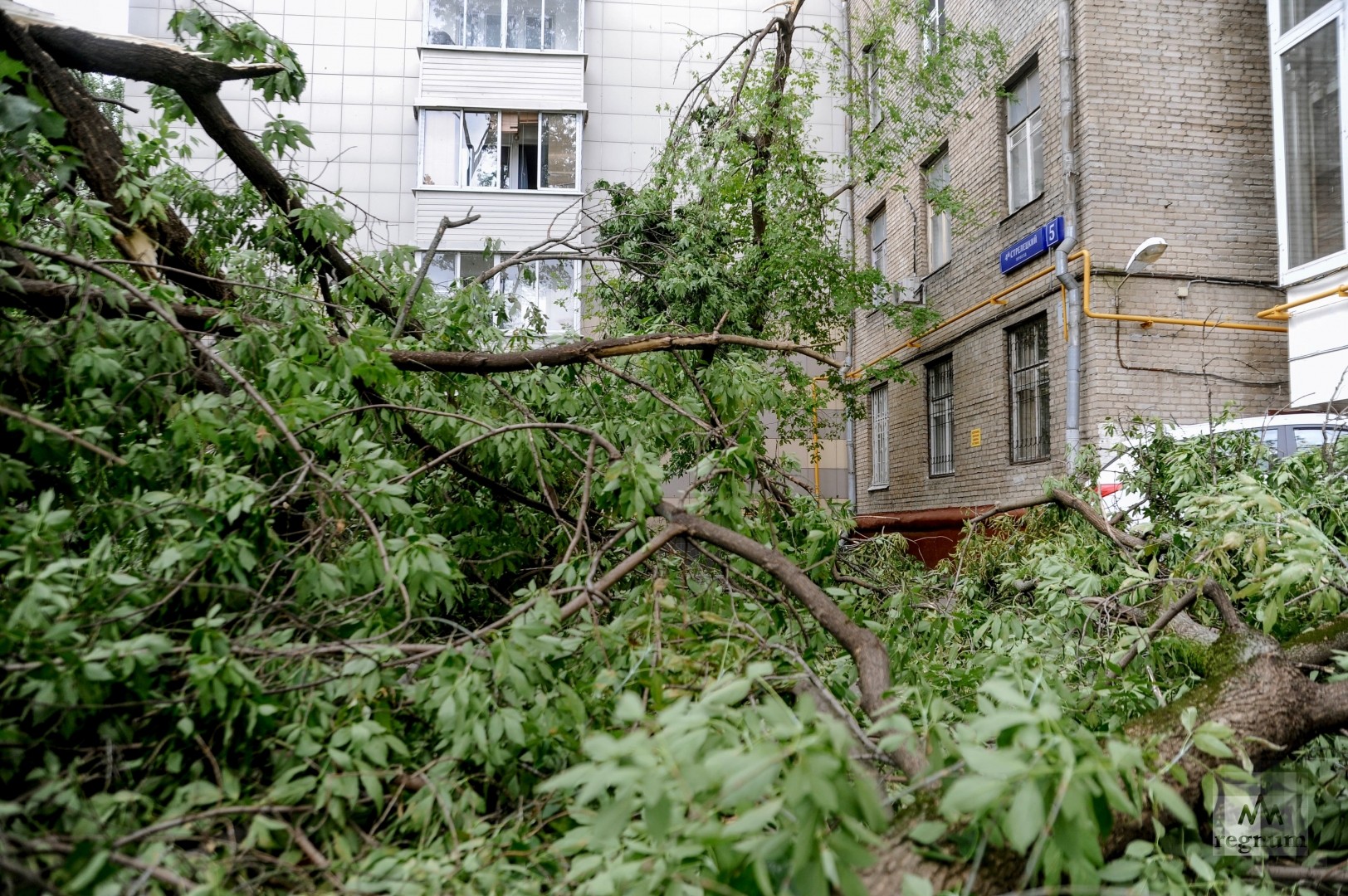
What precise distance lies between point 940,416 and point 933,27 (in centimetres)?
528

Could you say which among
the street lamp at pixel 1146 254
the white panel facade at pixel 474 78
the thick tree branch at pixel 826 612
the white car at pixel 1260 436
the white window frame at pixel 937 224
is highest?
the white panel facade at pixel 474 78

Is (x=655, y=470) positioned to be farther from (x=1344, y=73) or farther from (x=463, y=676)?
(x=1344, y=73)

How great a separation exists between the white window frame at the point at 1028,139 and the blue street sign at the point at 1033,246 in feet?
1.71

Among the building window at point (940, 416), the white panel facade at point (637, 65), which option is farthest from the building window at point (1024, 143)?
the white panel facade at point (637, 65)

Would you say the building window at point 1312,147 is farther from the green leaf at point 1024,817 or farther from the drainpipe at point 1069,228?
the green leaf at point 1024,817

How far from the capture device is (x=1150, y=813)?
2.14 m

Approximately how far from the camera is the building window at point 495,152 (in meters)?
17.8

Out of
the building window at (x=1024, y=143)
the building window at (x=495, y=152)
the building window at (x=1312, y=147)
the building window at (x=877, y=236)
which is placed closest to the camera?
the building window at (x=1312, y=147)

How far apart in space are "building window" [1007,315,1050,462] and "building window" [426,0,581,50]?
1029cm

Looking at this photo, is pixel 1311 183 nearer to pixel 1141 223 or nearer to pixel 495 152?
pixel 1141 223

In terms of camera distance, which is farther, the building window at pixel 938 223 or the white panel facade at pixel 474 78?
the white panel facade at pixel 474 78

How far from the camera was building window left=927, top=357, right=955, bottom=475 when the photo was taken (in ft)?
46.1

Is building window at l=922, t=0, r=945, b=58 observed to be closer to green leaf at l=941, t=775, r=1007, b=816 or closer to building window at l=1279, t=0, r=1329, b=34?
building window at l=1279, t=0, r=1329, b=34

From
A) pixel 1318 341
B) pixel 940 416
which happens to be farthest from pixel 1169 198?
pixel 940 416
